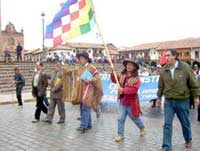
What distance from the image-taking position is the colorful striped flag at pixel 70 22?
9.01 m

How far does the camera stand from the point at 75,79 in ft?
31.5

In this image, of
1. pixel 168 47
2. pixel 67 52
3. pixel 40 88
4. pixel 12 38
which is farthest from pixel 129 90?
pixel 12 38

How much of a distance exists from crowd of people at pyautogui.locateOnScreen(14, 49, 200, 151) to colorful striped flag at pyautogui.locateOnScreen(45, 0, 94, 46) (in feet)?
1.69

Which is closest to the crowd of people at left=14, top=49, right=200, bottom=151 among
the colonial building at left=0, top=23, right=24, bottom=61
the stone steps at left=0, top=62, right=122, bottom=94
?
the stone steps at left=0, top=62, right=122, bottom=94

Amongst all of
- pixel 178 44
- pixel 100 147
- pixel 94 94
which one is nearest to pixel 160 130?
pixel 94 94

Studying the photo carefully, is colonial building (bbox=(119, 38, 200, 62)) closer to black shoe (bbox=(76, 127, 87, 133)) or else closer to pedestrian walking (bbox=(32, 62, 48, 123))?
pedestrian walking (bbox=(32, 62, 48, 123))

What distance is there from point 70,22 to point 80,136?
2.40 meters

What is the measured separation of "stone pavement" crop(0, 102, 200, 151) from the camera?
7422 millimetres

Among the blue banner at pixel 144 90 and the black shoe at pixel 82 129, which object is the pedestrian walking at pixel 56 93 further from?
the blue banner at pixel 144 90

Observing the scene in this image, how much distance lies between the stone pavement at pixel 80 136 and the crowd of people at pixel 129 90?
0.86 ft

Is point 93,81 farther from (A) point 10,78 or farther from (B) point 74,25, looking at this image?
(A) point 10,78

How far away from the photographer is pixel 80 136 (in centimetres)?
856

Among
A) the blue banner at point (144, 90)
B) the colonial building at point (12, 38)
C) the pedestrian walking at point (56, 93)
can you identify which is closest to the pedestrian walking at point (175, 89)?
the pedestrian walking at point (56, 93)

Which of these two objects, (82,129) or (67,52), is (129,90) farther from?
(67,52)
